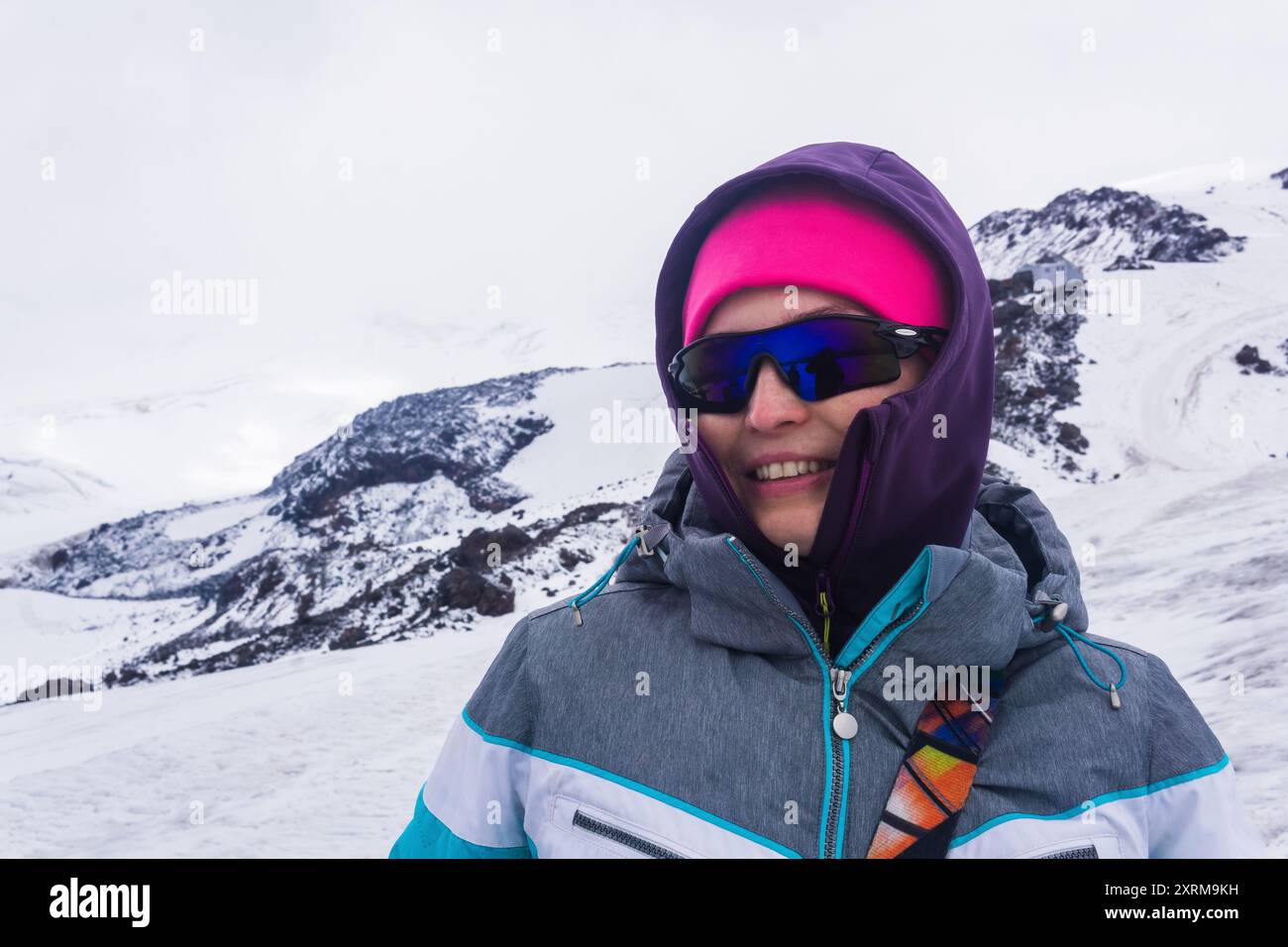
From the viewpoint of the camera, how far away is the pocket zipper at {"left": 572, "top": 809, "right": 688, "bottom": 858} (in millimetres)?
1291

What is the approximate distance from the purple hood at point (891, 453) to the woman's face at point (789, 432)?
5 cm

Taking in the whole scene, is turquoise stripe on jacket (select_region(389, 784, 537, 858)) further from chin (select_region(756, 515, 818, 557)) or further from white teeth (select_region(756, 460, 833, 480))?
white teeth (select_region(756, 460, 833, 480))

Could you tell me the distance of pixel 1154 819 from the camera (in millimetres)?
1293

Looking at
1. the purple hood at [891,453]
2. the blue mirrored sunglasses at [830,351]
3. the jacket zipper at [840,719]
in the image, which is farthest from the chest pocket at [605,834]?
the blue mirrored sunglasses at [830,351]

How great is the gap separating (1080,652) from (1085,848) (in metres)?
0.36

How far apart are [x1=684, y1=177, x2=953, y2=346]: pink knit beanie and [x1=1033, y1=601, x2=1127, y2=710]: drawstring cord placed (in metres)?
0.65

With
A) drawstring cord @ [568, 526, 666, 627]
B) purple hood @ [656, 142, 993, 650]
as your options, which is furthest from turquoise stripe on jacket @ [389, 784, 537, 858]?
purple hood @ [656, 142, 993, 650]

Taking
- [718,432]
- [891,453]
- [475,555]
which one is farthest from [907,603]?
[475,555]

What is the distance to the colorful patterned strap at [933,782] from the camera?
4.13ft

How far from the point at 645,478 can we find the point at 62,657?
13.9 m

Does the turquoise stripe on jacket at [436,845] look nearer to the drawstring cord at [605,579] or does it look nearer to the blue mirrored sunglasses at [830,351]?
the drawstring cord at [605,579]

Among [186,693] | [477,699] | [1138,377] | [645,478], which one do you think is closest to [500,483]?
[645,478]

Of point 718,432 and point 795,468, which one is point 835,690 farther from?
point 718,432
